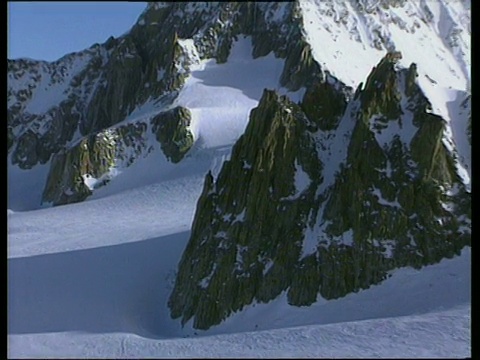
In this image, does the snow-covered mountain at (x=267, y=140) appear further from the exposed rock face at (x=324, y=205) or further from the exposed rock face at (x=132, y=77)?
the exposed rock face at (x=132, y=77)

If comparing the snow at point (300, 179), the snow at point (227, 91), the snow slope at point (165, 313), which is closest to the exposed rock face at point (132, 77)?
the snow at point (227, 91)

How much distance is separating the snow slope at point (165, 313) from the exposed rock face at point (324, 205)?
70 cm

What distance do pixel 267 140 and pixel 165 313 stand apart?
7556mm

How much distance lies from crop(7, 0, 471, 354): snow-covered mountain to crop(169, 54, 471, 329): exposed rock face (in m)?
0.05

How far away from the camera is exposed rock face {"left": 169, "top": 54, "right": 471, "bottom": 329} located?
57.8 feet

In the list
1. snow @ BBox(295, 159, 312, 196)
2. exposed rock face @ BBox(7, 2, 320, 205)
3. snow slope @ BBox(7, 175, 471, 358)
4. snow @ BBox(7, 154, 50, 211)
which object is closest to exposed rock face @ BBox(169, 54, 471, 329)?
snow @ BBox(295, 159, 312, 196)

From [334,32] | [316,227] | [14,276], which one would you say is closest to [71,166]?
[14,276]

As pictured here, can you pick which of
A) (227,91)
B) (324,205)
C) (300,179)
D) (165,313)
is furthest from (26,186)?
(324,205)

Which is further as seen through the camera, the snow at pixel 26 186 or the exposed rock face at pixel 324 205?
the snow at pixel 26 186

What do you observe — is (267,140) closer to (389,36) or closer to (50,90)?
(389,36)

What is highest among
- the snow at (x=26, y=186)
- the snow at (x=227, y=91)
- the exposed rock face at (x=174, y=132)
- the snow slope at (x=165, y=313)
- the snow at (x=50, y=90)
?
the snow slope at (x=165, y=313)

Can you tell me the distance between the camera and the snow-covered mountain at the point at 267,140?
18.1m

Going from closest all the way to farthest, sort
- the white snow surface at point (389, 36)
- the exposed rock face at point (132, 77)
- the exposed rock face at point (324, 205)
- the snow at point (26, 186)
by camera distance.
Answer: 1. the exposed rock face at point (324, 205)
2. the exposed rock face at point (132, 77)
3. the snow at point (26, 186)
4. the white snow surface at point (389, 36)

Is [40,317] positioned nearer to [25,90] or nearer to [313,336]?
[313,336]
